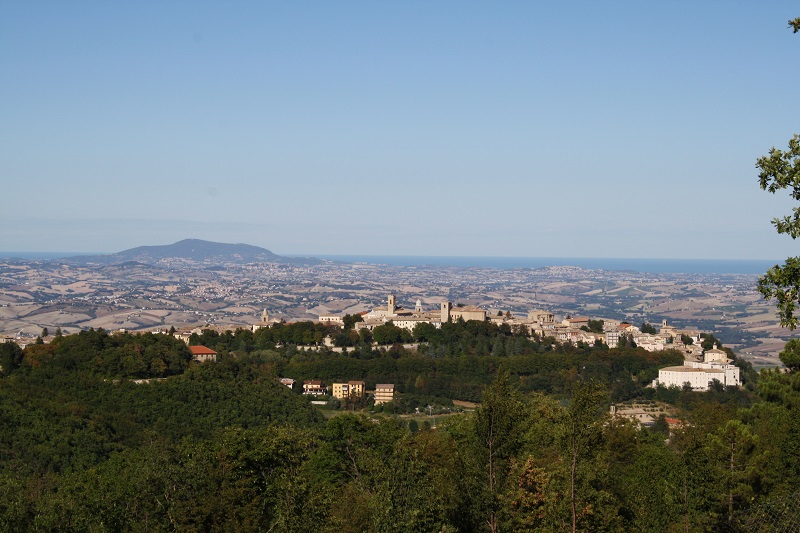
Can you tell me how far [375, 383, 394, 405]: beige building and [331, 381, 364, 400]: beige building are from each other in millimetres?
1082

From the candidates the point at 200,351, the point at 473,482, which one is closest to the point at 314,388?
the point at 200,351

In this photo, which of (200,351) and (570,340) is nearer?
(200,351)

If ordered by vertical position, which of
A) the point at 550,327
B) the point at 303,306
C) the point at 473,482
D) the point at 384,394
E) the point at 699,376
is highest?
the point at 473,482

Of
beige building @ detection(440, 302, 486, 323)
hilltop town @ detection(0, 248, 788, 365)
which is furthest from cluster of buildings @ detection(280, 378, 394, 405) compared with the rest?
hilltop town @ detection(0, 248, 788, 365)

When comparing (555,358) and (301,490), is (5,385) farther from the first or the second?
(555,358)

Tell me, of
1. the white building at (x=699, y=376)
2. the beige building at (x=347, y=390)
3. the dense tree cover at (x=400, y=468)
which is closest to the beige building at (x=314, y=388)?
the beige building at (x=347, y=390)

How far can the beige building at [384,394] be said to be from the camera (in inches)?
2083

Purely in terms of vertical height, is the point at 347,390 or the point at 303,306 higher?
the point at 347,390

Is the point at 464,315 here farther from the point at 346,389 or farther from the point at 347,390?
the point at 347,390

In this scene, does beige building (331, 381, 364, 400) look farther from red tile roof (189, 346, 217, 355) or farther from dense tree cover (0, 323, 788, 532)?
dense tree cover (0, 323, 788, 532)

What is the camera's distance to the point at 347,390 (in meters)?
54.6

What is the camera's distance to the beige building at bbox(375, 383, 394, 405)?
2083 inches

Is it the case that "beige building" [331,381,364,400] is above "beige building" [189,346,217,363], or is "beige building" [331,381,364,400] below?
below

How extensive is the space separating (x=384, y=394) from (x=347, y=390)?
2.60 m
